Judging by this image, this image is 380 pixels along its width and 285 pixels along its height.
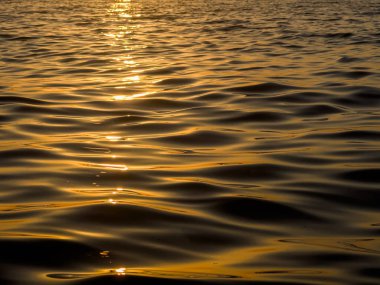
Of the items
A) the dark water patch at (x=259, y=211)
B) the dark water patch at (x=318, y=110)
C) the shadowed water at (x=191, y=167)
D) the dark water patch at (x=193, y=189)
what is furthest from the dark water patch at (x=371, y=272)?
the dark water patch at (x=318, y=110)

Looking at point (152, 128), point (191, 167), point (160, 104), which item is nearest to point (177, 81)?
point (160, 104)

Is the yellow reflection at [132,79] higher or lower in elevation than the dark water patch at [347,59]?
higher

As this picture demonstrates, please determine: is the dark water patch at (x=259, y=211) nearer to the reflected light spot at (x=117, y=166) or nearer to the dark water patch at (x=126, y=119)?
the reflected light spot at (x=117, y=166)

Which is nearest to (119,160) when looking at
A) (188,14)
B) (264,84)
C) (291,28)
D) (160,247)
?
(160,247)

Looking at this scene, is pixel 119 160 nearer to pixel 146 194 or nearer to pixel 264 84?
pixel 146 194

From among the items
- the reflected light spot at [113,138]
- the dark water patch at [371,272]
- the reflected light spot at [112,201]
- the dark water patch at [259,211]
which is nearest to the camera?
the dark water patch at [371,272]

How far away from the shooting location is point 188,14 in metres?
21.0

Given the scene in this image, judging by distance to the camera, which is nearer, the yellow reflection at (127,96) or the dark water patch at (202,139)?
the dark water patch at (202,139)

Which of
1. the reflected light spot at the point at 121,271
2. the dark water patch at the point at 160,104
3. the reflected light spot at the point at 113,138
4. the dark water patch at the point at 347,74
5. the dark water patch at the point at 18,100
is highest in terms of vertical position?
the reflected light spot at the point at 121,271

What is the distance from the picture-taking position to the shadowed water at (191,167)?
3281 mm

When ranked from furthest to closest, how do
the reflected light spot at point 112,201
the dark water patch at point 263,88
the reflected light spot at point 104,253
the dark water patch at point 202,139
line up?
the dark water patch at point 263,88
the dark water patch at point 202,139
the reflected light spot at point 112,201
the reflected light spot at point 104,253

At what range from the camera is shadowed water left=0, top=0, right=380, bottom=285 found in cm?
328

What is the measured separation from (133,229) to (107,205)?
0.44m

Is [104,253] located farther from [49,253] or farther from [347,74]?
[347,74]
